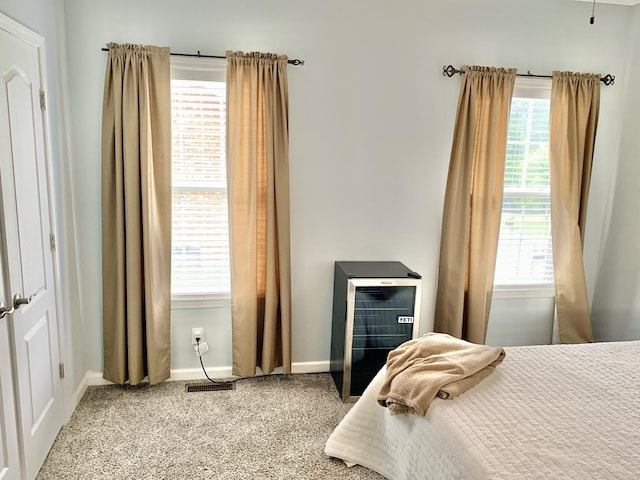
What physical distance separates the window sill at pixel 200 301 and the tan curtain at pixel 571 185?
8.33ft

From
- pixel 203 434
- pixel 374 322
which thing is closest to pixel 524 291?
pixel 374 322

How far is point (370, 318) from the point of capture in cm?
298

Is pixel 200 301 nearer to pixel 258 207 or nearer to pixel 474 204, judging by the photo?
pixel 258 207

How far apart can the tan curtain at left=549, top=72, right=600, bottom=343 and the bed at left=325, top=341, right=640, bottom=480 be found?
3.53 ft

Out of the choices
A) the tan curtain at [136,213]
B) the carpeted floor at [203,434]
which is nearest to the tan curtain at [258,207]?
the carpeted floor at [203,434]

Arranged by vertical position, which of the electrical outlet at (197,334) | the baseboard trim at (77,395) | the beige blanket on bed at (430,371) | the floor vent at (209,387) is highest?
the beige blanket on bed at (430,371)

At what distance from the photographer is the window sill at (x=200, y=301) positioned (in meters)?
3.15

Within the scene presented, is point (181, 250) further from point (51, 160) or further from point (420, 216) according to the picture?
point (420, 216)

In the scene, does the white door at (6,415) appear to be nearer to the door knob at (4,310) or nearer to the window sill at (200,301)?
the door knob at (4,310)

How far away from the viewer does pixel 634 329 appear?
134 inches

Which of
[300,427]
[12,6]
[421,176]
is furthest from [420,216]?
[12,6]

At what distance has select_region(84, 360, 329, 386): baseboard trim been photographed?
9.95ft

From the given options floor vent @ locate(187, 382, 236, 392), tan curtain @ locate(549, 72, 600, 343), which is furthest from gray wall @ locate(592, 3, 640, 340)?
floor vent @ locate(187, 382, 236, 392)

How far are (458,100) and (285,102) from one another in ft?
4.08
